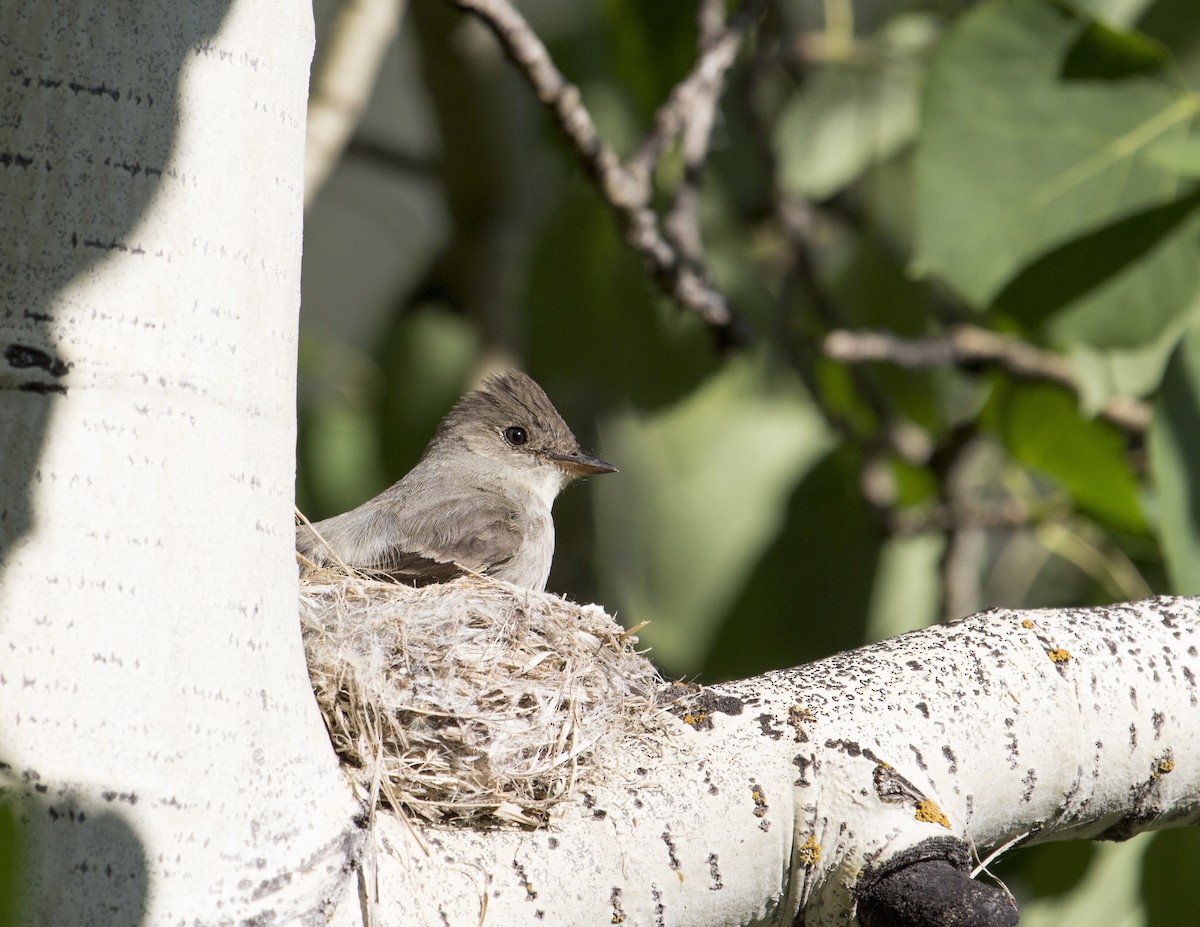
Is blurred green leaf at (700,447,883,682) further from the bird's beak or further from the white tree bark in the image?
the white tree bark

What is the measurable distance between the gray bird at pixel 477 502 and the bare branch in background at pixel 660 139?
1.96 feet

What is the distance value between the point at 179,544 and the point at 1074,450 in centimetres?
374

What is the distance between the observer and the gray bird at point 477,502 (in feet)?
12.3

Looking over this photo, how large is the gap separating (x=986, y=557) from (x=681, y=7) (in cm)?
356

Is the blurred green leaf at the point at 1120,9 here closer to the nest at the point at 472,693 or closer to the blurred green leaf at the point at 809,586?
the blurred green leaf at the point at 809,586

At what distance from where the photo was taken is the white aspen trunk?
1.55 m

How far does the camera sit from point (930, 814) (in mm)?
2047

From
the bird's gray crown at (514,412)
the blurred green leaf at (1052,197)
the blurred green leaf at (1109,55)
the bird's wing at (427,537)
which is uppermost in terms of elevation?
the blurred green leaf at (1109,55)

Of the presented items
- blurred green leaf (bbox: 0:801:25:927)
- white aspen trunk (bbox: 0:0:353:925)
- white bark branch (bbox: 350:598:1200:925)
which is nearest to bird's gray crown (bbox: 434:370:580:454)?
white bark branch (bbox: 350:598:1200:925)

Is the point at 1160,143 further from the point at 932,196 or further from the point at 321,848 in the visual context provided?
the point at 321,848

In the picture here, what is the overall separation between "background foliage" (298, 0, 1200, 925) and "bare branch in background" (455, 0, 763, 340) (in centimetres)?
31

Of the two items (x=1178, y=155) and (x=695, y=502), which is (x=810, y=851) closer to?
(x=1178, y=155)

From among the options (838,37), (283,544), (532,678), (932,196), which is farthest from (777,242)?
(283,544)

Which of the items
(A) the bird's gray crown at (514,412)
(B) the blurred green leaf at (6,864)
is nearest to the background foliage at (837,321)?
(A) the bird's gray crown at (514,412)
